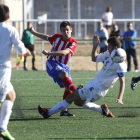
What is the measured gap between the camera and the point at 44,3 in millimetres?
38469

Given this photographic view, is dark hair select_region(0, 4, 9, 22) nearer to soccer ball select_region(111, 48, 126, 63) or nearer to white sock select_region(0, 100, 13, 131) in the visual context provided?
white sock select_region(0, 100, 13, 131)

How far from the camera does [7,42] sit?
13.9 ft

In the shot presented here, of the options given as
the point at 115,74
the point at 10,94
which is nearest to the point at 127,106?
the point at 115,74

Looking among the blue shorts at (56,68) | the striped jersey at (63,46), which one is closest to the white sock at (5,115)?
the blue shorts at (56,68)

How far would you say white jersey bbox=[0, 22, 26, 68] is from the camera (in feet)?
13.8

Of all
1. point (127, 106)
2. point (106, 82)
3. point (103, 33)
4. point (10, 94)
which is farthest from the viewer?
point (103, 33)

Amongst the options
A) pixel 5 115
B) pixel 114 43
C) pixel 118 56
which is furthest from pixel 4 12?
pixel 114 43

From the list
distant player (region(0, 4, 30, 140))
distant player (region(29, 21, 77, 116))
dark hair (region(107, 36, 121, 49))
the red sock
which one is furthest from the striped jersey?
distant player (region(0, 4, 30, 140))

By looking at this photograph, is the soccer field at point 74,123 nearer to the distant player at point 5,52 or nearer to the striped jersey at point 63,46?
the distant player at point 5,52

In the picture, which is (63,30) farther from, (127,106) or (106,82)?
(127,106)

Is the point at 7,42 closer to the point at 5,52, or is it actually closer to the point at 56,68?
the point at 5,52

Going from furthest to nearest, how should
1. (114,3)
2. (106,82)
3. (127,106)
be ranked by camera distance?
(114,3), (127,106), (106,82)

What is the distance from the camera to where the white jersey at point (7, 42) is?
165 inches

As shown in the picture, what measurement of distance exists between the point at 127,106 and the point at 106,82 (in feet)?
5.24
